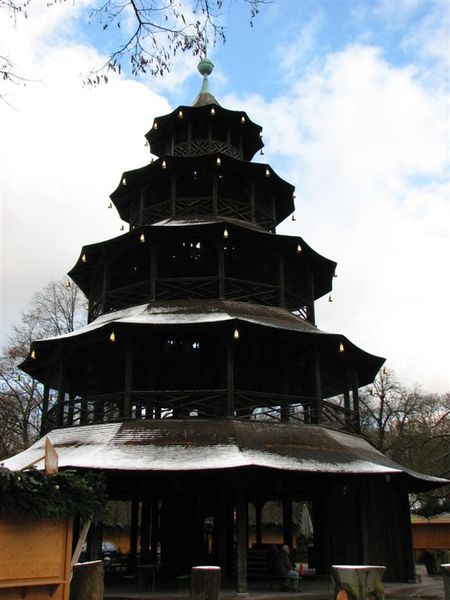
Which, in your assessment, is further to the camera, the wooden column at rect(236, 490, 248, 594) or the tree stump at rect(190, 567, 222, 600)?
the wooden column at rect(236, 490, 248, 594)

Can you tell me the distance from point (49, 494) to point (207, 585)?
4.11m

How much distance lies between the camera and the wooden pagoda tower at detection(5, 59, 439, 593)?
16.0 meters

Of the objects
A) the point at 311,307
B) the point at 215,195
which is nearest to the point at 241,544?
the point at 311,307

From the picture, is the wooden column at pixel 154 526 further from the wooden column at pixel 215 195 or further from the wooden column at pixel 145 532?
the wooden column at pixel 215 195

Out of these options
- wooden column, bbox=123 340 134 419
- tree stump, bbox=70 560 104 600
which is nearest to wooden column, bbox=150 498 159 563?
wooden column, bbox=123 340 134 419

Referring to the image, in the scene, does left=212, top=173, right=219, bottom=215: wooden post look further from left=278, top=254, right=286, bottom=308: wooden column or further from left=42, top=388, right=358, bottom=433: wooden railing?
left=42, top=388, right=358, bottom=433: wooden railing

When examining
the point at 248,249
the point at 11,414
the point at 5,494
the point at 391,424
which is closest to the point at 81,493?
the point at 5,494

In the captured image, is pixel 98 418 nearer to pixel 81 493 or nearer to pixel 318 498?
pixel 318 498

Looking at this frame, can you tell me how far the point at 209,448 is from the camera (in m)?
15.4

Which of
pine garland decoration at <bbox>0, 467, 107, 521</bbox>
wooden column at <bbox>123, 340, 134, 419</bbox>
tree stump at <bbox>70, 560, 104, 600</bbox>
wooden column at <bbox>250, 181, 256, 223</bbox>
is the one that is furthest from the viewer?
wooden column at <bbox>250, 181, 256, 223</bbox>

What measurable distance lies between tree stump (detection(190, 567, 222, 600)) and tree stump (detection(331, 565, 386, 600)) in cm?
214

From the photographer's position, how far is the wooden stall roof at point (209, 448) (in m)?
14.6

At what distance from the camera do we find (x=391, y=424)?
46656 mm

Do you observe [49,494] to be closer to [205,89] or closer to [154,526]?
[154,526]
